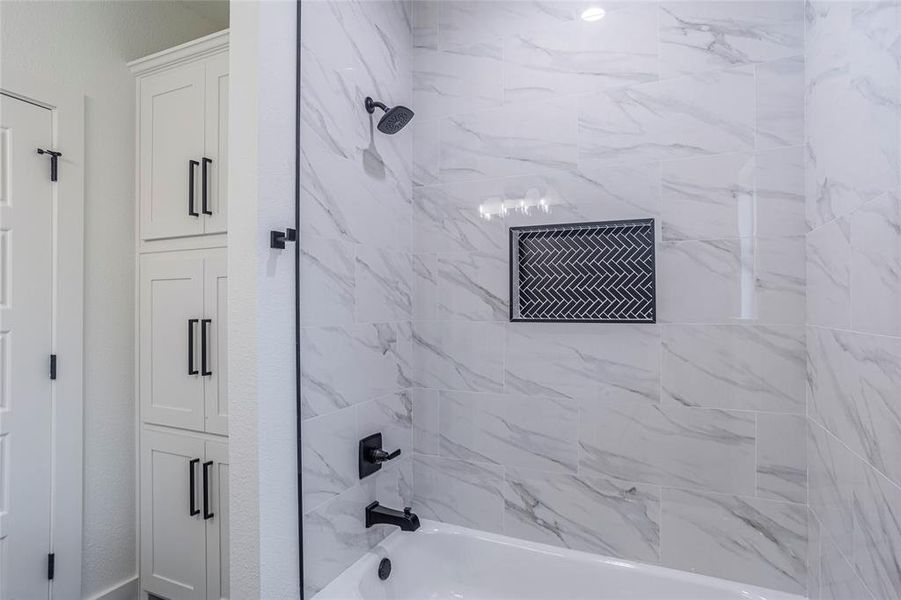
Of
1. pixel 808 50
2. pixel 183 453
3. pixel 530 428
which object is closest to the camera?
pixel 183 453

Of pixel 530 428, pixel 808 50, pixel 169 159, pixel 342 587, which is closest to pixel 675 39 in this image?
pixel 808 50

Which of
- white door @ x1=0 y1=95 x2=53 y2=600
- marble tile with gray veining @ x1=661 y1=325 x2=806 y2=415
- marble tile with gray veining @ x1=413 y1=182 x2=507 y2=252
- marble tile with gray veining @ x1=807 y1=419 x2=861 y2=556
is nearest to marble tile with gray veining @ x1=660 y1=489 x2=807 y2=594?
marble tile with gray veining @ x1=807 y1=419 x2=861 y2=556

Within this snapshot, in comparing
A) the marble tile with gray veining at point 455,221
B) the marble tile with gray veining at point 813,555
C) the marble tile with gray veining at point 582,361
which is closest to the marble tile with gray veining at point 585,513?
the marble tile with gray veining at point 582,361

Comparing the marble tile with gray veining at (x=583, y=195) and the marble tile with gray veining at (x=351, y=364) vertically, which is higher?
the marble tile with gray veining at (x=583, y=195)

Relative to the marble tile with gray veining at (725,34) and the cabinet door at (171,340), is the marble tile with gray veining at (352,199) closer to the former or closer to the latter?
the cabinet door at (171,340)

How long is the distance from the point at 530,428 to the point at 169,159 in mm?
1347

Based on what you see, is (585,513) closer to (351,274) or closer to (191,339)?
(351,274)

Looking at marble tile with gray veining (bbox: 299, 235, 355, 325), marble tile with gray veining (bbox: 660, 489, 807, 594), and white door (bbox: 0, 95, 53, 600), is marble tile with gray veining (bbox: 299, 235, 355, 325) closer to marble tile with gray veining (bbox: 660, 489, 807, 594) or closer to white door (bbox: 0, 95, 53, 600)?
white door (bbox: 0, 95, 53, 600)

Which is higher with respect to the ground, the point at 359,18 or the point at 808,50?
the point at 359,18

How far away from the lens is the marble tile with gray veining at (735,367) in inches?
58.2

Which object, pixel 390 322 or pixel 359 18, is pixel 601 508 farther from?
pixel 359 18

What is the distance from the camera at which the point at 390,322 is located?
1.81m

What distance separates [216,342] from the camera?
1.25 m

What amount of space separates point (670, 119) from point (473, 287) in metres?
0.85
